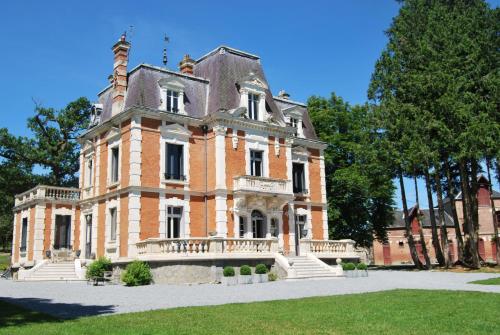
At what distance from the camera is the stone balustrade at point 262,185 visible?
25.6 metres

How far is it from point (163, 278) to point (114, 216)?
19.6ft

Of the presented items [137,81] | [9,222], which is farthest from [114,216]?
[9,222]

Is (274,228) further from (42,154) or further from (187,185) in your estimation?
(42,154)

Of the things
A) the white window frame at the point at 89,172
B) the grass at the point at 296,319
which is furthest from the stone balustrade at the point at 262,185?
the grass at the point at 296,319

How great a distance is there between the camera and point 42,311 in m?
11.4

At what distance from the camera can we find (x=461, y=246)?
3183cm

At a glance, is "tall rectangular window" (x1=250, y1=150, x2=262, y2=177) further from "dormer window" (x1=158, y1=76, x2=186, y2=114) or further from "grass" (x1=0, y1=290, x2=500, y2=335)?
"grass" (x1=0, y1=290, x2=500, y2=335)

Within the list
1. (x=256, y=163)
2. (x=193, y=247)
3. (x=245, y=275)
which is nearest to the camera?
(x=245, y=275)

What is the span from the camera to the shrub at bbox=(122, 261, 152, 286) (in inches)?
806

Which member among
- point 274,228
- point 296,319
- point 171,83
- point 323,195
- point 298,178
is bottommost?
point 296,319

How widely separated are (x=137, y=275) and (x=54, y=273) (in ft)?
24.3

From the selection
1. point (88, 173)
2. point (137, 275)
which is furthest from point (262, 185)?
point (88, 173)

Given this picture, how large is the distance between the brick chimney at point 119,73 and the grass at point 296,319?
1603cm

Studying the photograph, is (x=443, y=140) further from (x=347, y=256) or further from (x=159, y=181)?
(x=159, y=181)
